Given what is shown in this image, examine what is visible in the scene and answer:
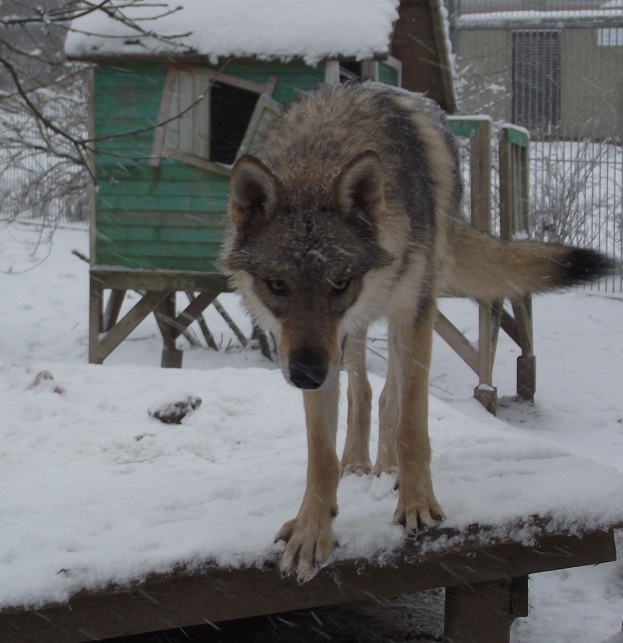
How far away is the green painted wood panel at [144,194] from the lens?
8227 millimetres

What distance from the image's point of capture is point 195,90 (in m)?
7.95

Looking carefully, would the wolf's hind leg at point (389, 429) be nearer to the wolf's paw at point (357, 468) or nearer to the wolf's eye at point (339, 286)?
the wolf's paw at point (357, 468)

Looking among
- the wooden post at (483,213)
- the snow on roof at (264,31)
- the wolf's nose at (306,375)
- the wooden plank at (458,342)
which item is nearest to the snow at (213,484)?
the wolf's nose at (306,375)

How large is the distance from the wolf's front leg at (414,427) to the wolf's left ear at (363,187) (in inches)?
19.7

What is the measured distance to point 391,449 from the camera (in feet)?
11.5

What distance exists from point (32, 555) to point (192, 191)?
613 cm

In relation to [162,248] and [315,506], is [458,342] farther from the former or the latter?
[315,506]

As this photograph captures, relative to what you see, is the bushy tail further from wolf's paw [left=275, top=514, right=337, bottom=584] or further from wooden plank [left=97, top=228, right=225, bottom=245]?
wooden plank [left=97, top=228, right=225, bottom=245]

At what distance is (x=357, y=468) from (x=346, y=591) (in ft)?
3.11

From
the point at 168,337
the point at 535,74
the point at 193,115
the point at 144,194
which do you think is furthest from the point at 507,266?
the point at 535,74

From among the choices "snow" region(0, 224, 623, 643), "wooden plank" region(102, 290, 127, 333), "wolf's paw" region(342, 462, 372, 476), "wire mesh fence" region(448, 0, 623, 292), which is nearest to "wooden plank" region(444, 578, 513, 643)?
"snow" region(0, 224, 623, 643)

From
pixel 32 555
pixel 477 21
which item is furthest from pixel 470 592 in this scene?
pixel 477 21

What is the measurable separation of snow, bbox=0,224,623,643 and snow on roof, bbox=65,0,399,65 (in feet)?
11.1

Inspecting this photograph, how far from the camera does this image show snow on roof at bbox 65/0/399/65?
7.36m
